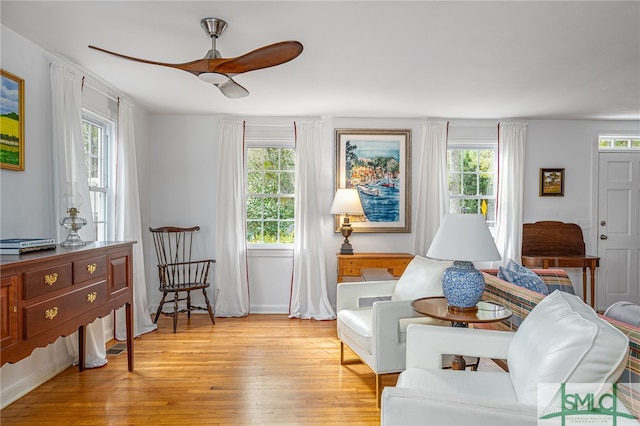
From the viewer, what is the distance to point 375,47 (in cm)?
282

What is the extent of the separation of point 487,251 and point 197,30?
2.20 metres

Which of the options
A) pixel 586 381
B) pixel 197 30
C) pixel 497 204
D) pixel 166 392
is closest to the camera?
pixel 586 381

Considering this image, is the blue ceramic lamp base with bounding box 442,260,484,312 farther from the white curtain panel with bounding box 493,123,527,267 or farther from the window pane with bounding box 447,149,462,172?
the window pane with bounding box 447,149,462,172

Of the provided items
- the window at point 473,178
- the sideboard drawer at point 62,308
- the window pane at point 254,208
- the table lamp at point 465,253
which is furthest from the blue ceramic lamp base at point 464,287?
the window pane at point 254,208

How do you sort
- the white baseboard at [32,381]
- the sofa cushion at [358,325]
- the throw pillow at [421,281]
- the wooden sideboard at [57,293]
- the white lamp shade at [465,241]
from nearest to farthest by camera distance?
the wooden sideboard at [57,293] → the white lamp shade at [465,241] → the white baseboard at [32,381] → the sofa cushion at [358,325] → the throw pillow at [421,281]

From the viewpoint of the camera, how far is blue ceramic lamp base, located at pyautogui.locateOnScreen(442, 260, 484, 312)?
233 centimetres

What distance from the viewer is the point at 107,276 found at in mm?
2795

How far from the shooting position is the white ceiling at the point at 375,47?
7.55ft

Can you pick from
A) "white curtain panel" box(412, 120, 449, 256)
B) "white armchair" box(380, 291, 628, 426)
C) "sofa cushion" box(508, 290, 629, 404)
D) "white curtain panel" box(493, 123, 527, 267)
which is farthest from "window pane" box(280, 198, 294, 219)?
"sofa cushion" box(508, 290, 629, 404)

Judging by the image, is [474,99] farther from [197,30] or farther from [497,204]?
[197,30]

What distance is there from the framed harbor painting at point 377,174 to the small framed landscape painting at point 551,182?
1.67 metres

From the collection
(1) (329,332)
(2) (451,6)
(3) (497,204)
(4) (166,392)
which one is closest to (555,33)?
(2) (451,6)

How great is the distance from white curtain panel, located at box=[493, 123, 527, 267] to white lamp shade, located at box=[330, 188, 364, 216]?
1.77 m

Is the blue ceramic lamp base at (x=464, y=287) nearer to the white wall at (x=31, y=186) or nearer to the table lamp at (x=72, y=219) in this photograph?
the table lamp at (x=72, y=219)
